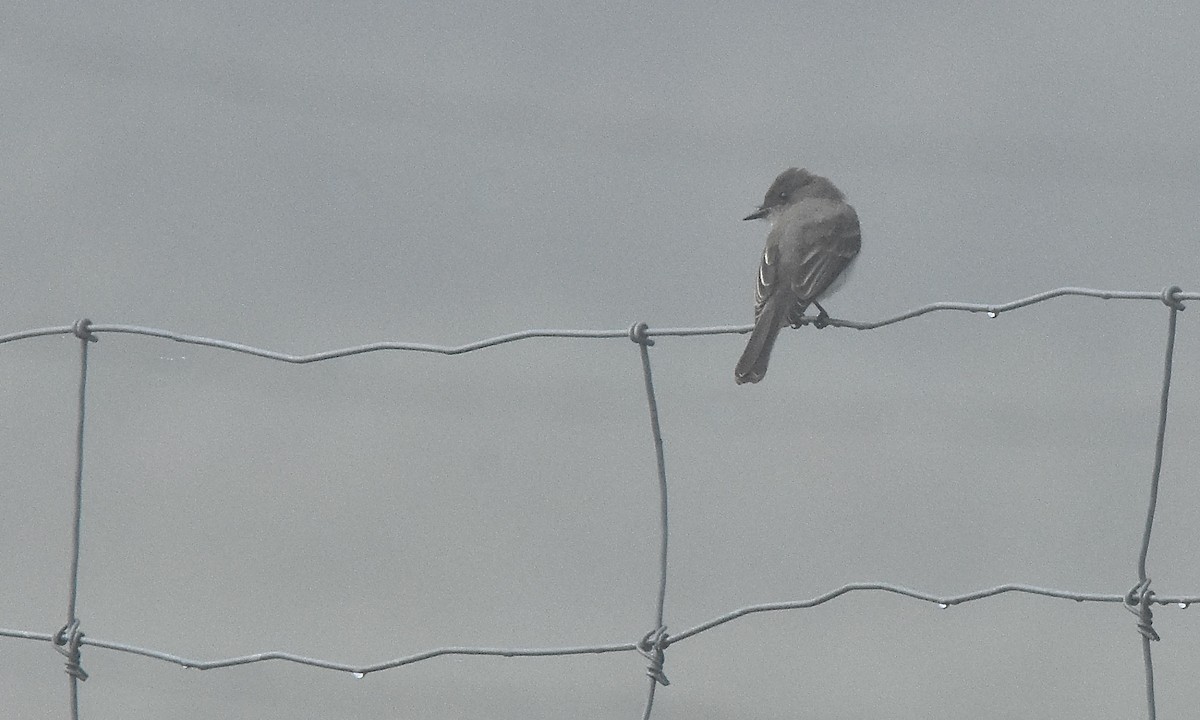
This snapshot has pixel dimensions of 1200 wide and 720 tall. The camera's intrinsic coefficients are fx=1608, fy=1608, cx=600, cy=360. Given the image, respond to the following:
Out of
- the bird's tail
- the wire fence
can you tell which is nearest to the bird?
the bird's tail

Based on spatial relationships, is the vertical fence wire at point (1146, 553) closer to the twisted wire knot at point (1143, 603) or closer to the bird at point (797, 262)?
the twisted wire knot at point (1143, 603)

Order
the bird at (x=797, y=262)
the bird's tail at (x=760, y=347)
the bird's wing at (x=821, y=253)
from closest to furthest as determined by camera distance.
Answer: the bird's tail at (x=760, y=347) < the bird at (x=797, y=262) < the bird's wing at (x=821, y=253)

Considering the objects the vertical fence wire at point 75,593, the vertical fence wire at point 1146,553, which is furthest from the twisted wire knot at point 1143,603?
the vertical fence wire at point 75,593

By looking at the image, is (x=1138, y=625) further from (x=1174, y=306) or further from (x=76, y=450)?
(x=76, y=450)

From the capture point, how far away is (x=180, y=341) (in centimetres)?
371

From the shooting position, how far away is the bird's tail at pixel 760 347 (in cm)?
553

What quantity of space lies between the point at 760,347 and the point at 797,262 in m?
0.61

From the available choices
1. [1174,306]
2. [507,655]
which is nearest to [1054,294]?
[1174,306]

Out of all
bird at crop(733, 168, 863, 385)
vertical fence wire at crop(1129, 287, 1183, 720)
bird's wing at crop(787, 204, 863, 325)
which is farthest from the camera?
bird's wing at crop(787, 204, 863, 325)

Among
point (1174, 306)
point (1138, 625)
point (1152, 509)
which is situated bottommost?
point (1138, 625)

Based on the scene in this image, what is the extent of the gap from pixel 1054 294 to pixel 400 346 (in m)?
1.42

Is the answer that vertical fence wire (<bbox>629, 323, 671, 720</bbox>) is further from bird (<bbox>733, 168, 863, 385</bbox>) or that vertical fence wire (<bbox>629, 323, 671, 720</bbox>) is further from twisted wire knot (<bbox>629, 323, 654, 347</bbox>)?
bird (<bbox>733, 168, 863, 385</bbox>)

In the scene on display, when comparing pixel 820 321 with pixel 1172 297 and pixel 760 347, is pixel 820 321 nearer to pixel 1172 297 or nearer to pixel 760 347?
pixel 760 347

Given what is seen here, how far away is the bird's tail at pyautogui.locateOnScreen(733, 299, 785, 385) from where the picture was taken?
218 inches
